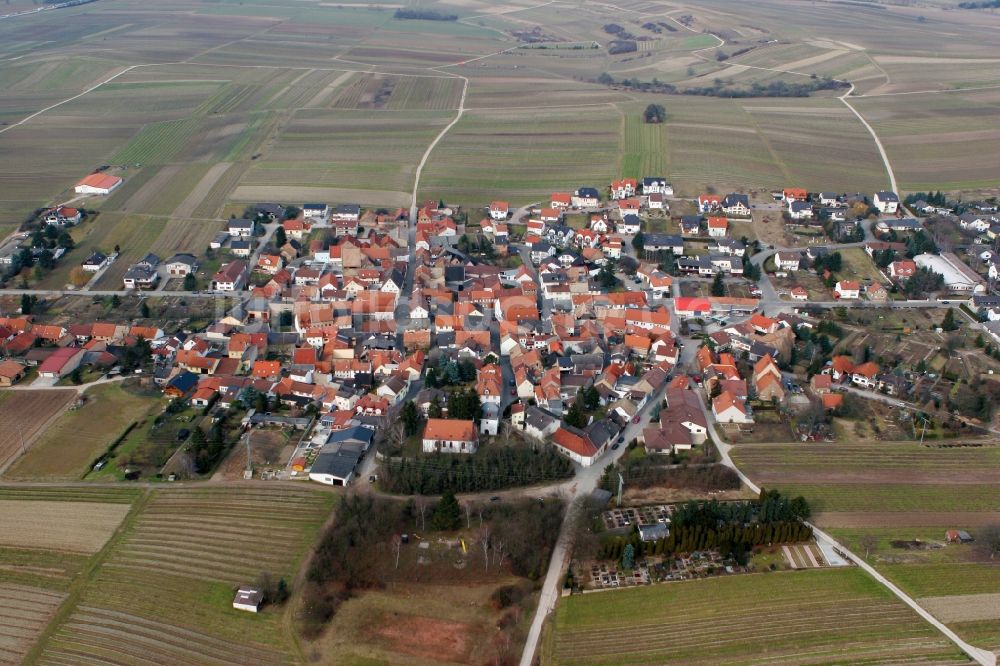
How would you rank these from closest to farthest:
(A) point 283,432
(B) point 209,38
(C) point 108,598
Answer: (C) point 108,598, (A) point 283,432, (B) point 209,38

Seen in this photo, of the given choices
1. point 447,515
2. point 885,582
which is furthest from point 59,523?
point 885,582

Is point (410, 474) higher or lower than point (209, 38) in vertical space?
lower

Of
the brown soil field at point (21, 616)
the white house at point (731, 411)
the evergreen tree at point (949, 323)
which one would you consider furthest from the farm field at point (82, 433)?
the evergreen tree at point (949, 323)

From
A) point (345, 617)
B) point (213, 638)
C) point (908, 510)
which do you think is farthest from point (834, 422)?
point (213, 638)

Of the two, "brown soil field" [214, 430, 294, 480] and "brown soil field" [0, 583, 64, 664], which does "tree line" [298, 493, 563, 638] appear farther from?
"brown soil field" [0, 583, 64, 664]

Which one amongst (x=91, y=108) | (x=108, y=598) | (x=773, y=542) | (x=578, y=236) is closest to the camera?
(x=108, y=598)

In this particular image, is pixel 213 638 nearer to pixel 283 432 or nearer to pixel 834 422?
pixel 283 432
